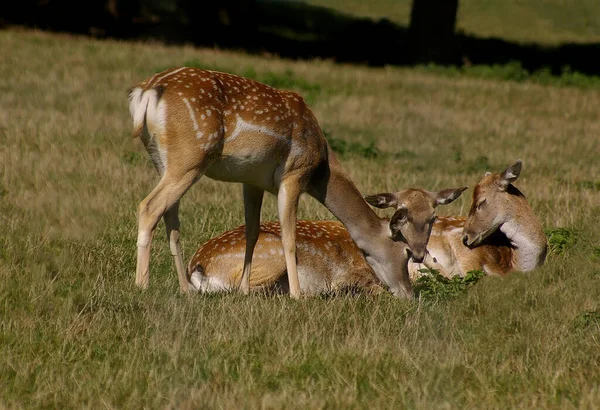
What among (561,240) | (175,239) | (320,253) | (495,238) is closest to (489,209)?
(495,238)

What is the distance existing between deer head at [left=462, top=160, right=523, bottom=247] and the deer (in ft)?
2.16

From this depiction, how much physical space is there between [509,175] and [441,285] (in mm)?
1247

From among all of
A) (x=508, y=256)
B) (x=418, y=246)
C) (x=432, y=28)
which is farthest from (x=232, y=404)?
(x=432, y=28)

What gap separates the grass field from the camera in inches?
203

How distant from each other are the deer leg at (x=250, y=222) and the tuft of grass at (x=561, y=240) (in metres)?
2.43

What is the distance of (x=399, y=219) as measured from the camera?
7.41 m

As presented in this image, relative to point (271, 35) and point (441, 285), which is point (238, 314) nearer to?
point (441, 285)

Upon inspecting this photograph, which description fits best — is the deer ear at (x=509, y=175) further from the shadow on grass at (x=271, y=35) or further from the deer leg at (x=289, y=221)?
the shadow on grass at (x=271, y=35)

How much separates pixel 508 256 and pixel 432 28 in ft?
51.5

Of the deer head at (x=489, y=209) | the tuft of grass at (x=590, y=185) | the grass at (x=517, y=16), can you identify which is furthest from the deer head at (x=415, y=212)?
the grass at (x=517, y=16)

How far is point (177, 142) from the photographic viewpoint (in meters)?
6.83

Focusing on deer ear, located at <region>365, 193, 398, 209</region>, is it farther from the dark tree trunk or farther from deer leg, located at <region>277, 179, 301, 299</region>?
the dark tree trunk

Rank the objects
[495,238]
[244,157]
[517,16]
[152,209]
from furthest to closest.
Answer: [517,16] < [495,238] < [244,157] < [152,209]

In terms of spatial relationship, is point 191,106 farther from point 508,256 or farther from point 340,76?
point 340,76
